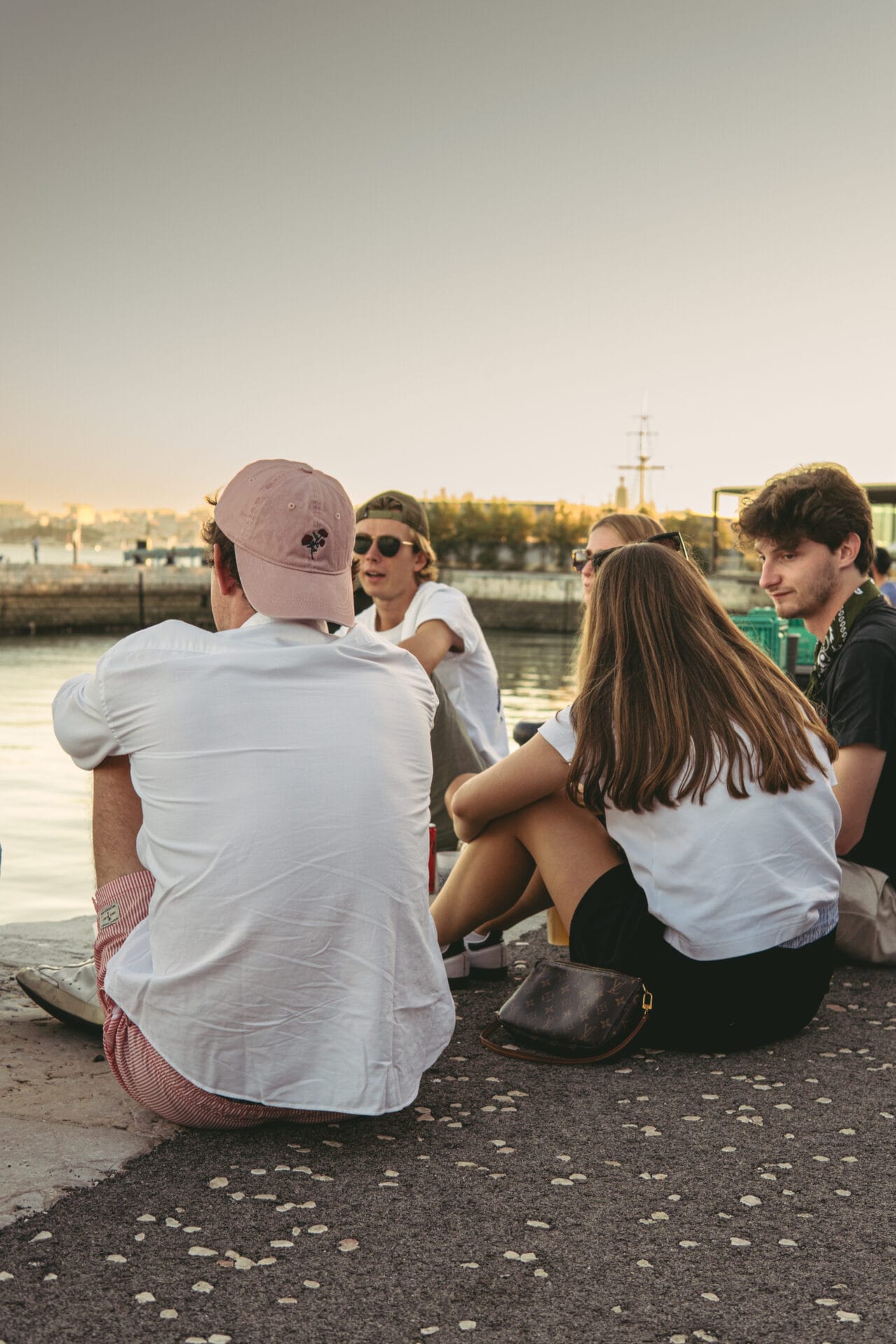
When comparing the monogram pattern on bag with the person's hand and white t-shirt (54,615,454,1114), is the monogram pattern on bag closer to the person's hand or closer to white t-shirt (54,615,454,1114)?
A: the person's hand

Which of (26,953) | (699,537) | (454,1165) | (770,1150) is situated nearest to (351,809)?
(454,1165)

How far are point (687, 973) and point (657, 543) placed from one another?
1.18 m

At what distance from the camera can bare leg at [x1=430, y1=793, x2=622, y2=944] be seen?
3.42 m

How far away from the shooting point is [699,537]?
69.9m

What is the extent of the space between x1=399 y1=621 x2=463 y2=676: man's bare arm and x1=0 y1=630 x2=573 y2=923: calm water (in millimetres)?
697

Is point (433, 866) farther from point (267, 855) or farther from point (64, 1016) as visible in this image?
point (267, 855)

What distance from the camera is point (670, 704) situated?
322 cm

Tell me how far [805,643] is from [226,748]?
14900 millimetres

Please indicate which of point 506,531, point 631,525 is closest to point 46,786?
point 631,525

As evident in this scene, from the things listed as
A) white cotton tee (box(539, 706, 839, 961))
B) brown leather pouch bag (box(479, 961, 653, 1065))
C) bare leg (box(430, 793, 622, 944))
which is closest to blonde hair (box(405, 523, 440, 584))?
bare leg (box(430, 793, 622, 944))

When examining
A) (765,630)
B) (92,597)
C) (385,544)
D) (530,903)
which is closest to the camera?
(530,903)

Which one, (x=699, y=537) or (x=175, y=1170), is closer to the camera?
(x=175, y=1170)

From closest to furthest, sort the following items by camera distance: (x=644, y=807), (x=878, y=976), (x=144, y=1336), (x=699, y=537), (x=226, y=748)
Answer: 1. (x=144, y=1336)
2. (x=226, y=748)
3. (x=644, y=807)
4. (x=878, y=976)
5. (x=699, y=537)

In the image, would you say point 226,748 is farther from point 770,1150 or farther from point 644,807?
point 770,1150
